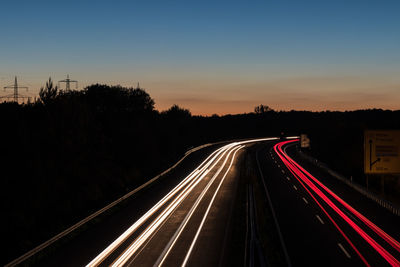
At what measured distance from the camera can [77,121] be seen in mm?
44438

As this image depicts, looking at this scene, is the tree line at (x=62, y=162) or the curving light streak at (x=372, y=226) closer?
the curving light streak at (x=372, y=226)

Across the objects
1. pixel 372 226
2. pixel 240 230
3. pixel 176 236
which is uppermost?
pixel 240 230

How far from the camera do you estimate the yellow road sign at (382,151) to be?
1352 inches

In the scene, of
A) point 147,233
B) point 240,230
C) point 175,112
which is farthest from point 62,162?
point 175,112

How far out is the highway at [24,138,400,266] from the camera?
18.5m

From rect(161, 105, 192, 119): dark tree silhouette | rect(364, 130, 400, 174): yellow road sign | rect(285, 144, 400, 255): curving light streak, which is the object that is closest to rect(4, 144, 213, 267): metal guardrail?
rect(285, 144, 400, 255): curving light streak

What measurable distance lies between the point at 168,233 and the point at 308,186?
23.5 meters

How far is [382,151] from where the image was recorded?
34344 millimetres

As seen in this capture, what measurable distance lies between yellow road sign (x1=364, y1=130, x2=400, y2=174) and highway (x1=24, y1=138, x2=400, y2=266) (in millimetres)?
3443

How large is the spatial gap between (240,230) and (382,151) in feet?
59.8

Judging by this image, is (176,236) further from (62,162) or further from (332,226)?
(62,162)

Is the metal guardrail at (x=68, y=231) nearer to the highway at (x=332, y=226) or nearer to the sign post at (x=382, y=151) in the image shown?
the highway at (x=332, y=226)

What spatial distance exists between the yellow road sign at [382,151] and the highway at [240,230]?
3.44m

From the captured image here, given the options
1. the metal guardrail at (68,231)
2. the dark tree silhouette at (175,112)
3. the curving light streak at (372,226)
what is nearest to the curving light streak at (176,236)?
the metal guardrail at (68,231)
